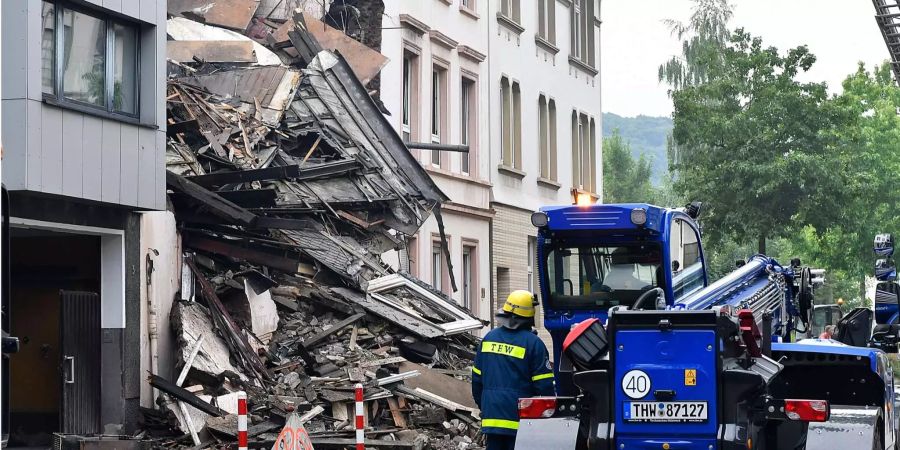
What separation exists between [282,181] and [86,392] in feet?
14.8

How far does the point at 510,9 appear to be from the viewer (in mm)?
33625

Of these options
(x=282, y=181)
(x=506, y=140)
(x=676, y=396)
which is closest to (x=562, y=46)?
(x=506, y=140)

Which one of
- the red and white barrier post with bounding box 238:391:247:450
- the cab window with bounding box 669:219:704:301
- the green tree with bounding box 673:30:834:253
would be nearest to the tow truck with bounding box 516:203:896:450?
the cab window with bounding box 669:219:704:301

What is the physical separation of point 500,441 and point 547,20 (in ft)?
85.2

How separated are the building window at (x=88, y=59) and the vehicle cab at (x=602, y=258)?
199 inches

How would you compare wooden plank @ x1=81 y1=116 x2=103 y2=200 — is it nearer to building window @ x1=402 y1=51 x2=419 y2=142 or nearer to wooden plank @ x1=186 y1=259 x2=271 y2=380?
wooden plank @ x1=186 y1=259 x2=271 y2=380

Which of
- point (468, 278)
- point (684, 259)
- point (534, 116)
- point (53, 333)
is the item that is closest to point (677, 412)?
point (684, 259)

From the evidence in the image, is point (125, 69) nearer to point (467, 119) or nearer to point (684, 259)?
point (684, 259)

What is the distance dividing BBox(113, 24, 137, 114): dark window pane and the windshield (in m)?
5.18

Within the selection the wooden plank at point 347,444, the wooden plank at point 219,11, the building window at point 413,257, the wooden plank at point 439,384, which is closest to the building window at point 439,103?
the building window at point 413,257

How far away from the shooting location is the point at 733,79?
43594mm

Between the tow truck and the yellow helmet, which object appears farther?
the yellow helmet

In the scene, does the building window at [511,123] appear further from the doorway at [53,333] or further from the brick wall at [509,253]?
the doorway at [53,333]

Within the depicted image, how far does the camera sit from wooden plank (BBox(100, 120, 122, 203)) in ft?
51.9
